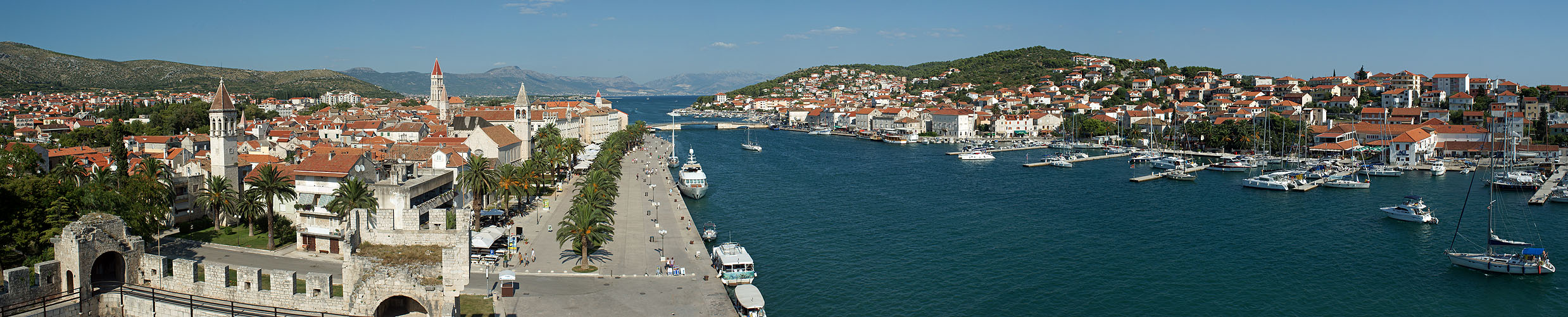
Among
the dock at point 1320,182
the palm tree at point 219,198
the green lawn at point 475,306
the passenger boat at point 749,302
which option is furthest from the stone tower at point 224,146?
the dock at point 1320,182

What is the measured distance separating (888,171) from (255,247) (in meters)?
45.4

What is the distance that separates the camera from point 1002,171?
6819 cm

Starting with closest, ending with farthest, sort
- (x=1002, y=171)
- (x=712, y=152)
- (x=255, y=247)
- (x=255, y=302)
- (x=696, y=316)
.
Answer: (x=255, y=302) < (x=696, y=316) < (x=255, y=247) < (x=1002, y=171) < (x=712, y=152)

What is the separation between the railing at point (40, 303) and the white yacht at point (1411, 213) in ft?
152

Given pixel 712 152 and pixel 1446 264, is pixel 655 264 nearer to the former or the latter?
pixel 1446 264

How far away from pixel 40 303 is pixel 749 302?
14258 mm

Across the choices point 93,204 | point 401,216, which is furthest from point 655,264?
point 93,204

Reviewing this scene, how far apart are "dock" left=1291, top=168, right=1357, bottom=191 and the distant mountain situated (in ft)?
537

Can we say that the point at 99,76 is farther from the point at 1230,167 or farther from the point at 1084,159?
the point at 1230,167

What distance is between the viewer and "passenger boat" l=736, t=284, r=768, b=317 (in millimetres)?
23375

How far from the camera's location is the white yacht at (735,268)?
27.3 m

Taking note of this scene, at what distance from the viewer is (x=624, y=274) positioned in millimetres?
26531

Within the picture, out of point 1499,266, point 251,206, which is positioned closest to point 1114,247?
point 1499,266

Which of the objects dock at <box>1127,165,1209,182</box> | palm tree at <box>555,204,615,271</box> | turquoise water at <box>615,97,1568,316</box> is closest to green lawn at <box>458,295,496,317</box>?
palm tree at <box>555,204,615,271</box>
